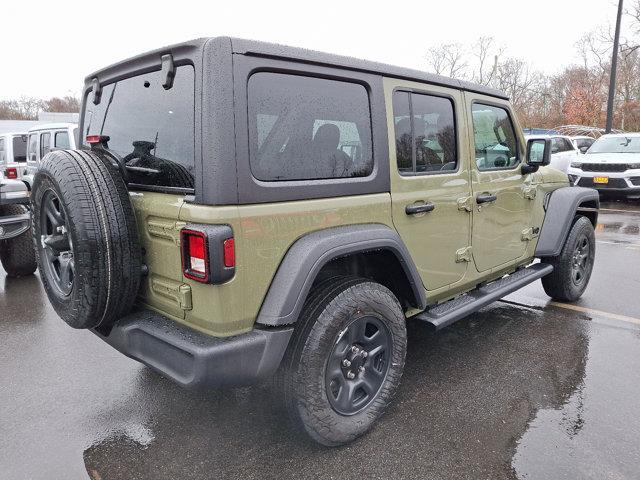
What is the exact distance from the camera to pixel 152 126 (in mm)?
2342

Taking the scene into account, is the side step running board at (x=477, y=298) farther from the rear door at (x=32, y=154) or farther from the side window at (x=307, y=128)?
the rear door at (x=32, y=154)

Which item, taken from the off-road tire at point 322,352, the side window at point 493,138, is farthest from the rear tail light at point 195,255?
the side window at point 493,138

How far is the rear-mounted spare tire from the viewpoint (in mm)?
2117

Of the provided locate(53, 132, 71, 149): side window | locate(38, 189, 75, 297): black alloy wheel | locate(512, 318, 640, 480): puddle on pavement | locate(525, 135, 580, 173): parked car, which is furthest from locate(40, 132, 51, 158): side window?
locate(525, 135, 580, 173): parked car

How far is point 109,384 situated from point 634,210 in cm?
1218

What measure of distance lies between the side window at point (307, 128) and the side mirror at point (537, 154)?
6.24 ft

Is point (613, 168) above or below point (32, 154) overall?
below

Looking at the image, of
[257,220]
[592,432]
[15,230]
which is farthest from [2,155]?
[592,432]

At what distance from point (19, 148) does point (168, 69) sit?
42.5 ft

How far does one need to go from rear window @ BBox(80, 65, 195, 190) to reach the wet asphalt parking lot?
1.22 meters

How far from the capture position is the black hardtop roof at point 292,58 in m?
2.03

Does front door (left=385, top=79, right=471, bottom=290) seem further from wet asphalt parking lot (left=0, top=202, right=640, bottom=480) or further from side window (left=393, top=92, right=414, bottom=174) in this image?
wet asphalt parking lot (left=0, top=202, right=640, bottom=480)

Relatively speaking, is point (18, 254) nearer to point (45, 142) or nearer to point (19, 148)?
point (45, 142)

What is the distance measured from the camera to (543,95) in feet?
141
